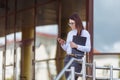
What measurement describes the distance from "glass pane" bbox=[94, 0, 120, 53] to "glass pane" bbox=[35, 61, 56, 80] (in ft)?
6.42

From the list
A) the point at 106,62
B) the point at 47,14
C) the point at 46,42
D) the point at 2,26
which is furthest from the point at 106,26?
the point at 2,26

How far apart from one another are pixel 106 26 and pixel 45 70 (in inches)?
107

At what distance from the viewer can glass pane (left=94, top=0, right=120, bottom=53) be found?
850 centimetres

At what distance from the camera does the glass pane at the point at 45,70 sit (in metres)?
10.2

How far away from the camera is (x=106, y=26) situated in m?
8.61

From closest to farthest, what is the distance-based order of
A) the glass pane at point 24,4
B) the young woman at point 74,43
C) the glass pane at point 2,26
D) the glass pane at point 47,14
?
1. the young woman at point 74,43
2. the glass pane at point 47,14
3. the glass pane at point 24,4
4. the glass pane at point 2,26

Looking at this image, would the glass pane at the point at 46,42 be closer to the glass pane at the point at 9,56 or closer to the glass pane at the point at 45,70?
the glass pane at the point at 45,70

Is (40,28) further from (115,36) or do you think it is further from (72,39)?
(72,39)

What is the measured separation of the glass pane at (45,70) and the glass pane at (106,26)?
6.42 feet

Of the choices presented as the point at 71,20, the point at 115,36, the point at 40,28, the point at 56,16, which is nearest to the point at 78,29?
the point at 71,20

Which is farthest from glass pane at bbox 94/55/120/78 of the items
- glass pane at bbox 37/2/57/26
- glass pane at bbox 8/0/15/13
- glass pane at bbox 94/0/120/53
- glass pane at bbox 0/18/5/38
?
glass pane at bbox 0/18/5/38

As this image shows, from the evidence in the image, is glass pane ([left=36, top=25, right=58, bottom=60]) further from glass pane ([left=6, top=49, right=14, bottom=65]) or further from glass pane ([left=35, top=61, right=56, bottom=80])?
glass pane ([left=6, top=49, right=14, bottom=65])

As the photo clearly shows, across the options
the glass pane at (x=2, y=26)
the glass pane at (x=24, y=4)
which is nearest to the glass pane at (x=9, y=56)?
the glass pane at (x=2, y=26)

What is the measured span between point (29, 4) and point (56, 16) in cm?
193
